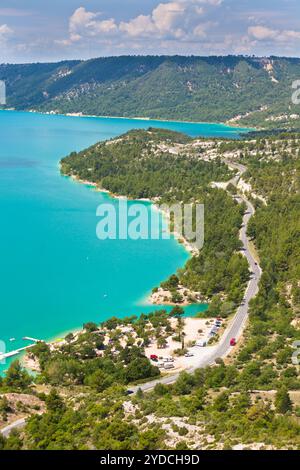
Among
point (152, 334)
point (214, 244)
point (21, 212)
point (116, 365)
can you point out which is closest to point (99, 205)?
point (21, 212)

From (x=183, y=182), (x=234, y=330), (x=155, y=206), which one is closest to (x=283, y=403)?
(x=234, y=330)

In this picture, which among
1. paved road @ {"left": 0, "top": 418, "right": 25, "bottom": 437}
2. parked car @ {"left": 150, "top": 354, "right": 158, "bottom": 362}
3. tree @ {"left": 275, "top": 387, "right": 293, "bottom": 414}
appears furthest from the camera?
parked car @ {"left": 150, "top": 354, "right": 158, "bottom": 362}

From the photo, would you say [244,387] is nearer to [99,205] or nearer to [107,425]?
[107,425]

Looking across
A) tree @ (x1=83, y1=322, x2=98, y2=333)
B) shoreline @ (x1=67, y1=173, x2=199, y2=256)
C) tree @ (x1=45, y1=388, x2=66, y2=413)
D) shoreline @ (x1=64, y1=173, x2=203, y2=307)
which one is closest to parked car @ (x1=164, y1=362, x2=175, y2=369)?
tree @ (x1=83, y1=322, x2=98, y2=333)

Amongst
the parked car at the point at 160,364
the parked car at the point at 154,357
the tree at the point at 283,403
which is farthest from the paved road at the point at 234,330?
the tree at the point at 283,403

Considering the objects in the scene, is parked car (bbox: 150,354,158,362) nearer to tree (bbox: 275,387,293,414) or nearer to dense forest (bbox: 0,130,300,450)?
dense forest (bbox: 0,130,300,450)

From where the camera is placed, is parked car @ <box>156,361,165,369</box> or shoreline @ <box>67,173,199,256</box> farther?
shoreline @ <box>67,173,199,256</box>

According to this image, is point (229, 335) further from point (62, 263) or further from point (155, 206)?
point (155, 206)
